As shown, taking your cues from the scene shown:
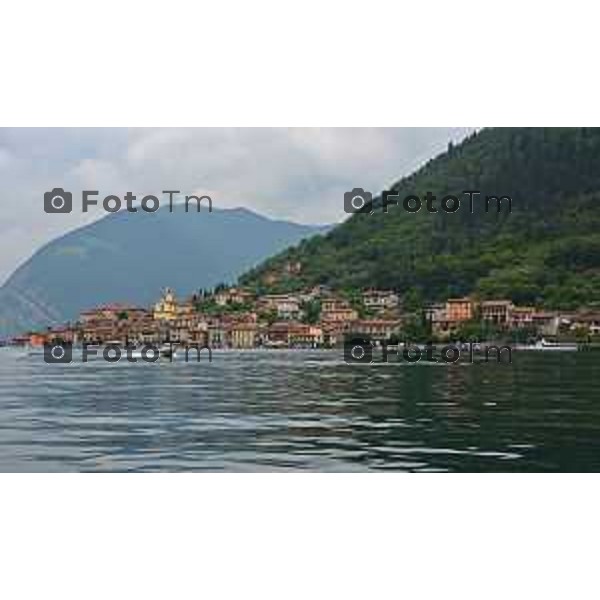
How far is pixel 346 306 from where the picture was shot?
19547 mm

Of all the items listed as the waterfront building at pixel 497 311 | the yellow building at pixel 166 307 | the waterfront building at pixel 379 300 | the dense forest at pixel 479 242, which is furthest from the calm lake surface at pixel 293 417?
the dense forest at pixel 479 242

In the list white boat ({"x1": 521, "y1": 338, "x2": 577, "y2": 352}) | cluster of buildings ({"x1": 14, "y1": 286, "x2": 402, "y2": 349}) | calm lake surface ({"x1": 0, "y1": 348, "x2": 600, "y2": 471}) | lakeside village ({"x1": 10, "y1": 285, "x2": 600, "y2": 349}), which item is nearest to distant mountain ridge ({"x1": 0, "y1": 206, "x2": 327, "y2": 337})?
cluster of buildings ({"x1": 14, "y1": 286, "x2": 402, "y2": 349})

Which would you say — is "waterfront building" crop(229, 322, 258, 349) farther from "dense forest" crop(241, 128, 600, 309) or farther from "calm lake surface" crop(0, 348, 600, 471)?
"dense forest" crop(241, 128, 600, 309)

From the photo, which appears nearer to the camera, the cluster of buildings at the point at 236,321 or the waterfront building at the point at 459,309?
the cluster of buildings at the point at 236,321

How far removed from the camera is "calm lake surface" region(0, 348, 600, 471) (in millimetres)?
9820

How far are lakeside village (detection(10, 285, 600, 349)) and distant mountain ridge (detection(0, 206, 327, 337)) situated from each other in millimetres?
434

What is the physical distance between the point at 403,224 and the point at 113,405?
5.53 m

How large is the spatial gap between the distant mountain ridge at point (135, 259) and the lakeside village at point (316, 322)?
1.42 ft

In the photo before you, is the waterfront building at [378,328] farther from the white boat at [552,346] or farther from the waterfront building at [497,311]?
the white boat at [552,346]

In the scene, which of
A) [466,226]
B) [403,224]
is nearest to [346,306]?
[403,224]

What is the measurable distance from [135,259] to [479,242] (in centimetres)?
564

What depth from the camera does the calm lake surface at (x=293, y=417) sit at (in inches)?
387
